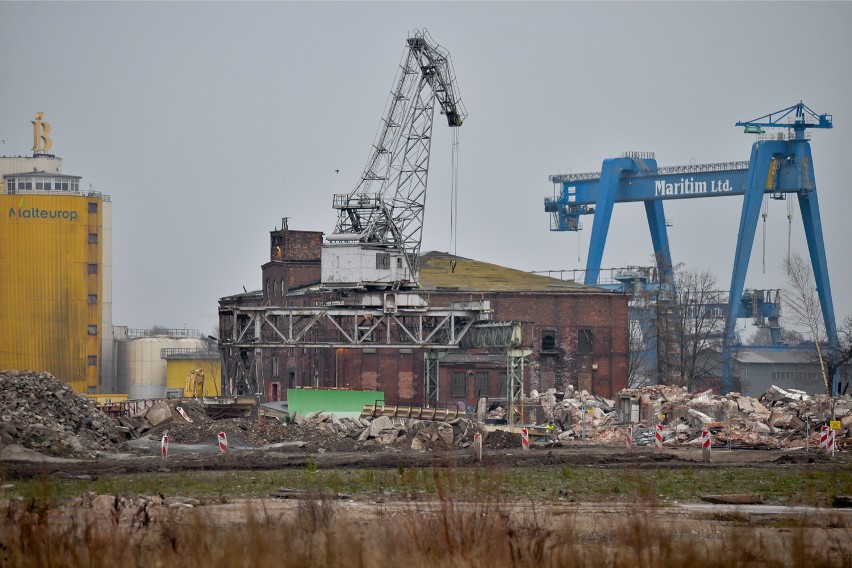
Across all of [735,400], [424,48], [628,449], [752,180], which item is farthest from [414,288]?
[752,180]

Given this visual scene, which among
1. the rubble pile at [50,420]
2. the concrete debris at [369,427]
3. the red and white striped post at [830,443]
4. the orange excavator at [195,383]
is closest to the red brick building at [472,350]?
the orange excavator at [195,383]

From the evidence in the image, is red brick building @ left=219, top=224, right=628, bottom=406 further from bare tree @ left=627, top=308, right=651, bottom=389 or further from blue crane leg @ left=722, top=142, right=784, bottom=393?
blue crane leg @ left=722, top=142, right=784, bottom=393

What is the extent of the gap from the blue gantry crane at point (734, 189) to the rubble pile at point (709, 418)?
33687 millimetres

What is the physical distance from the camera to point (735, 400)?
47062 millimetres

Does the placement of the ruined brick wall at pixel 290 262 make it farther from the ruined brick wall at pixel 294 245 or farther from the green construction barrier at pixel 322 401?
the green construction barrier at pixel 322 401

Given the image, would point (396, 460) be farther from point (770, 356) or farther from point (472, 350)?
point (770, 356)

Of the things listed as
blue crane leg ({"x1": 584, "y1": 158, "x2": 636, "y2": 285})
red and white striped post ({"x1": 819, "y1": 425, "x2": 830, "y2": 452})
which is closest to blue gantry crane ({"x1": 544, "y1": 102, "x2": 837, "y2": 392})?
blue crane leg ({"x1": 584, "y1": 158, "x2": 636, "y2": 285})

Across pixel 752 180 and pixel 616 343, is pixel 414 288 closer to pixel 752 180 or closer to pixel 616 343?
pixel 616 343

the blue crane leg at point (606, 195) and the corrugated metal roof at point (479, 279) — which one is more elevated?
the blue crane leg at point (606, 195)

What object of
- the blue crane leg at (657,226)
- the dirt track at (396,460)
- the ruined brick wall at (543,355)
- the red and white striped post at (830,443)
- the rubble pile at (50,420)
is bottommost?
the dirt track at (396,460)

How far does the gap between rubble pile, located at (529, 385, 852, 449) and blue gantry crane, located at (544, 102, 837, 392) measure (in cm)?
3369

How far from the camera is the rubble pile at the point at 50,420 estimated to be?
3422 cm

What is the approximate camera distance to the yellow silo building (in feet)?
297

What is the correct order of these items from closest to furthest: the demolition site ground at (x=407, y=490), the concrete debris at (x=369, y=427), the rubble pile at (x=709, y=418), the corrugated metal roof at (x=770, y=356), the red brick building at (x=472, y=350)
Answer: the demolition site ground at (x=407, y=490), the concrete debris at (x=369, y=427), the rubble pile at (x=709, y=418), the red brick building at (x=472, y=350), the corrugated metal roof at (x=770, y=356)
